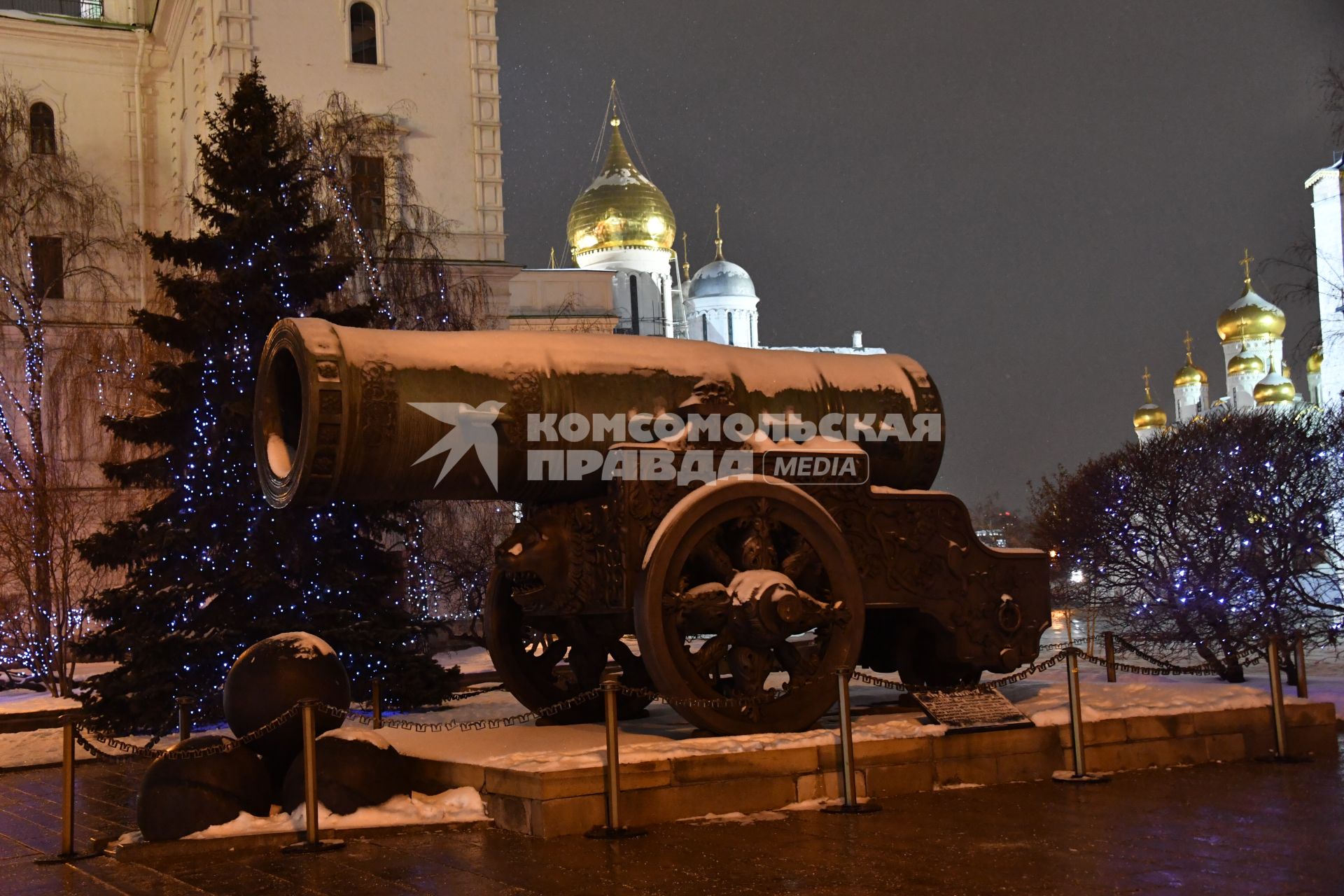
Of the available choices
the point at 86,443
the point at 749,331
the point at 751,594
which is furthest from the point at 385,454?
the point at 749,331

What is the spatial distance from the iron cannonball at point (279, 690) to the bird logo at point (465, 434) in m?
1.28

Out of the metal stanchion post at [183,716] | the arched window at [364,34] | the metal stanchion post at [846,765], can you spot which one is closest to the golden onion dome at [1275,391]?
the arched window at [364,34]

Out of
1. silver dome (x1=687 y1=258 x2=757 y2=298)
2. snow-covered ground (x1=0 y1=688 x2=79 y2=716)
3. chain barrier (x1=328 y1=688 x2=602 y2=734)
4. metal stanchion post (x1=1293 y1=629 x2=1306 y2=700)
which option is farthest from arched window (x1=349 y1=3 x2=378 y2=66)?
silver dome (x1=687 y1=258 x2=757 y2=298)

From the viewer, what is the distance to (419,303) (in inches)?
749

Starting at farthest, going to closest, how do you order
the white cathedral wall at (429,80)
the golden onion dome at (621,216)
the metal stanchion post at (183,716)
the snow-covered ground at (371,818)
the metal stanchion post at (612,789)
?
the golden onion dome at (621,216), the white cathedral wall at (429,80), the metal stanchion post at (183,716), the snow-covered ground at (371,818), the metal stanchion post at (612,789)

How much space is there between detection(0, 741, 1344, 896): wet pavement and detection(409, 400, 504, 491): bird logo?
1.91 metres

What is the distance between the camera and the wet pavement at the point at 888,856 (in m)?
5.95

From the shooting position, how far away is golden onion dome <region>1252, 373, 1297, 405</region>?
167ft

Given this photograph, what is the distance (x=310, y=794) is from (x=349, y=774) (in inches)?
15.2

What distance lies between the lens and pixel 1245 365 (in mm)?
55031

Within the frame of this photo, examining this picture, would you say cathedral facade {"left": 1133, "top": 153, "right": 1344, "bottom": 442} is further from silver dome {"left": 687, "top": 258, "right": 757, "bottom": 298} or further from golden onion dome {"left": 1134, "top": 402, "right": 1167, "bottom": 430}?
silver dome {"left": 687, "top": 258, "right": 757, "bottom": 298}

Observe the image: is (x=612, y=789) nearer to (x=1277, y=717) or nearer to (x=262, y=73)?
(x=1277, y=717)

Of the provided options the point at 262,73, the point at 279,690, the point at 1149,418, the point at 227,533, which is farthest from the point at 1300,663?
the point at 1149,418

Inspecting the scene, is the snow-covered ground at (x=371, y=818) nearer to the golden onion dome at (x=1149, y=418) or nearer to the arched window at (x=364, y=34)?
the arched window at (x=364, y=34)
